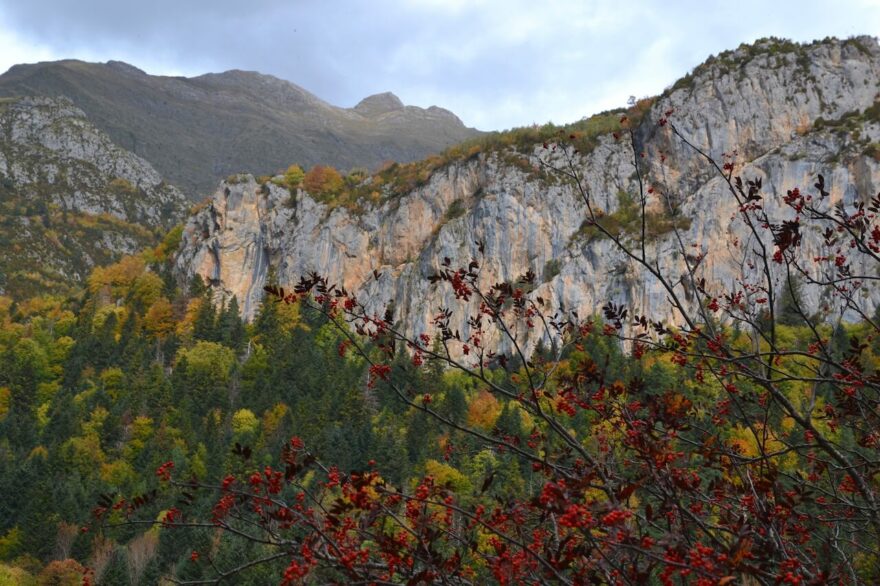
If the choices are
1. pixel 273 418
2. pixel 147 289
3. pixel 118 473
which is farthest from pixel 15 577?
pixel 147 289

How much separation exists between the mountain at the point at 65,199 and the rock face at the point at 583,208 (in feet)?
205

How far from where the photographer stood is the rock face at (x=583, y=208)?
2734 inches

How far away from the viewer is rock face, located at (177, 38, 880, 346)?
69438 mm

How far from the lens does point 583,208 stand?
7425 cm

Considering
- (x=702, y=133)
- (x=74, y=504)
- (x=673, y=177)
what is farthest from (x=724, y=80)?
(x=74, y=504)

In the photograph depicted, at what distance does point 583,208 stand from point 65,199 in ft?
436

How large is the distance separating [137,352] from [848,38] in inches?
3320

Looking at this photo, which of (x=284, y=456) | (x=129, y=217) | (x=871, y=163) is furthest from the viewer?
(x=129, y=217)

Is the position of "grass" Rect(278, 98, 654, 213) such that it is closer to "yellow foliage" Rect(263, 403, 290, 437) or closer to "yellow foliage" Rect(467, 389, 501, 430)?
"yellow foliage" Rect(467, 389, 501, 430)

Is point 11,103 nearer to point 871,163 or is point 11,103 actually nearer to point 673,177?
point 673,177

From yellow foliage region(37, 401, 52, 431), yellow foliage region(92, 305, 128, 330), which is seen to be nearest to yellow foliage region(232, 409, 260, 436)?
yellow foliage region(37, 401, 52, 431)

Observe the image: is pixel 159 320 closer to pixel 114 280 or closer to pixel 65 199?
pixel 114 280

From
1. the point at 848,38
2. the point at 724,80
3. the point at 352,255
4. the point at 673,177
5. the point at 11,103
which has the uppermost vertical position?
the point at 11,103

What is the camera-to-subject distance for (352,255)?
274 feet
